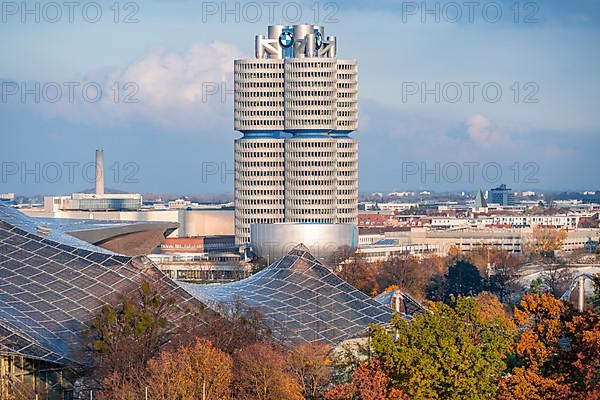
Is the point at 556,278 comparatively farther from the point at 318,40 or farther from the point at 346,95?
the point at 318,40

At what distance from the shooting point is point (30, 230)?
76.8 metres

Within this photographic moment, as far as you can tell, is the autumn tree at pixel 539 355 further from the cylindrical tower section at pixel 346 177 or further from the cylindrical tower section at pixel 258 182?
the cylindrical tower section at pixel 346 177

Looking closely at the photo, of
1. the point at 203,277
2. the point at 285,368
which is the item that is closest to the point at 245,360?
Answer: the point at 285,368

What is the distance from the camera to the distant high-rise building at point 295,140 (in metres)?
183

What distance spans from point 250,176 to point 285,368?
129 meters

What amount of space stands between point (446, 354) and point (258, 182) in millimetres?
136223

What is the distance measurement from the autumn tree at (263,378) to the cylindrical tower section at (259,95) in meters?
128

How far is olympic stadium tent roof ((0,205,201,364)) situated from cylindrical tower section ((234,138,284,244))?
108m

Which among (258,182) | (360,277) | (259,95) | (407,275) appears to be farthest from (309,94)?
(360,277)

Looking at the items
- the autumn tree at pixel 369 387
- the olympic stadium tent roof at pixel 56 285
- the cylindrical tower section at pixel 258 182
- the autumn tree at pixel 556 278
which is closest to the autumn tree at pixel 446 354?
the autumn tree at pixel 369 387

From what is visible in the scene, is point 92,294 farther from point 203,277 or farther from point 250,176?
point 250,176

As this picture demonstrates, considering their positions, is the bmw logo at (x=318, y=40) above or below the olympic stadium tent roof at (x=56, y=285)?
above

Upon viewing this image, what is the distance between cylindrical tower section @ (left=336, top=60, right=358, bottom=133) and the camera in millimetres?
184250

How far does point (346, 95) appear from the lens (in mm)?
184500
